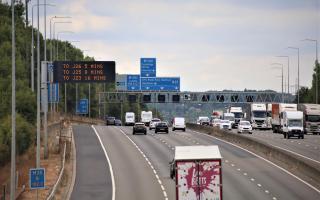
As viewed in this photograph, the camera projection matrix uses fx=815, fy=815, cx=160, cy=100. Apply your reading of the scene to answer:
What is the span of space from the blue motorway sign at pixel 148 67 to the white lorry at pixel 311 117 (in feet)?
121

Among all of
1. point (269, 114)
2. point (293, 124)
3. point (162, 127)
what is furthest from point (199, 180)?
point (269, 114)

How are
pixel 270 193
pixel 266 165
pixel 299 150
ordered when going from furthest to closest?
pixel 299 150 < pixel 266 165 < pixel 270 193

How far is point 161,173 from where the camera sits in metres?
55.1

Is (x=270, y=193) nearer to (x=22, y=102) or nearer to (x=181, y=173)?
(x=181, y=173)

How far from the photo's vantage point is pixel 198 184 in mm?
30016

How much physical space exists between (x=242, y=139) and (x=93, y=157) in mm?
18527

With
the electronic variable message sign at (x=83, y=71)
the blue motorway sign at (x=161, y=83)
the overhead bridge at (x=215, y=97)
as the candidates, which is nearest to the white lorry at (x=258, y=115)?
the blue motorway sign at (x=161, y=83)

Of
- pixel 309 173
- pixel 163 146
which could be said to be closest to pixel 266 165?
pixel 309 173

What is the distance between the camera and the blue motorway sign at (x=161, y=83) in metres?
134

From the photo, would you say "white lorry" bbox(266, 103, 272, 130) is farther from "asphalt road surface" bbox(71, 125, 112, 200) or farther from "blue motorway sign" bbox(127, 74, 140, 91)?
"asphalt road surface" bbox(71, 125, 112, 200)

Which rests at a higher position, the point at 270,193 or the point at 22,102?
the point at 22,102

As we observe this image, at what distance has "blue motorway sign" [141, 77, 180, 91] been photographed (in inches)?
5266

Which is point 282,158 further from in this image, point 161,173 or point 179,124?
point 179,124

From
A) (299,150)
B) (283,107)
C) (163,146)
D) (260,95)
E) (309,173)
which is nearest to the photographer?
(309,173)
